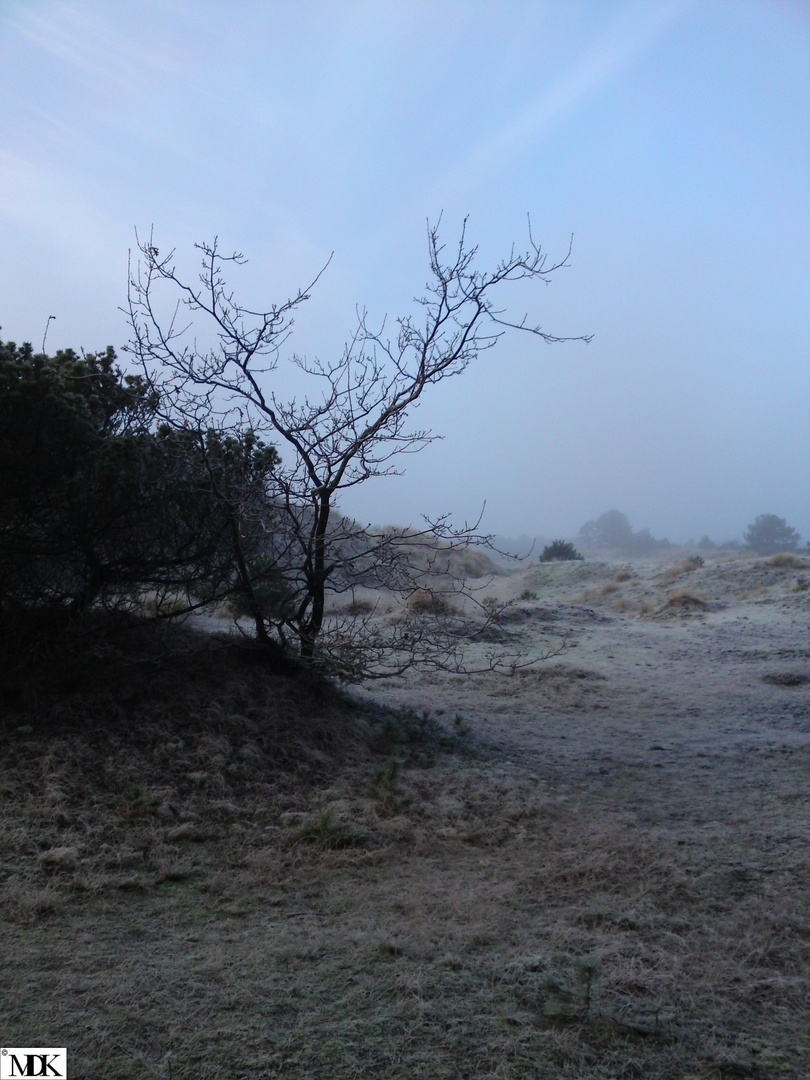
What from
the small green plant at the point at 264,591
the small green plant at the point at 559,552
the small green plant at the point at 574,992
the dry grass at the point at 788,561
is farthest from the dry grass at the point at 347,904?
the small green plant at the point at 559,552

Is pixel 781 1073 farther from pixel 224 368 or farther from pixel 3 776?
pixel 224 368

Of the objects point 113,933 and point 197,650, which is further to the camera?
point 197,650

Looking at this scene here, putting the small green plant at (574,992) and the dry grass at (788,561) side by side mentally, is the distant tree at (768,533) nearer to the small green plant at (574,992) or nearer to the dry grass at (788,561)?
the dry grass at (788,561)

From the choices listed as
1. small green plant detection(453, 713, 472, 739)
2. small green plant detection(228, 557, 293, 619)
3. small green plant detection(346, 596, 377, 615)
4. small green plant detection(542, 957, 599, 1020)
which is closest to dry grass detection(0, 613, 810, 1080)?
small green plant detection(542, 957, 599, 1020)

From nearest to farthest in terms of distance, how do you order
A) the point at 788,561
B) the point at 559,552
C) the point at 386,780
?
the point at 386,780 < the point at 788,561 < the point at 559,552

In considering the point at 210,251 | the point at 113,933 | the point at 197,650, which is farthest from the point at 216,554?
the point at 113,933

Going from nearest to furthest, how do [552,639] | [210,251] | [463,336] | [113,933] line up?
[113,933]
[210,251]
[463,336]
[552,639]

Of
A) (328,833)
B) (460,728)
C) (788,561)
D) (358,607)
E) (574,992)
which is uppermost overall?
(788,561)

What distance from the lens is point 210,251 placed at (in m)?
5.84

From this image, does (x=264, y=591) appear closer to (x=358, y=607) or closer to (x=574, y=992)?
(x=358, y=607)

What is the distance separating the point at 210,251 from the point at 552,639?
306 inches

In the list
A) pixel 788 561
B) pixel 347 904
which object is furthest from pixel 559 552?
pixel 347 904

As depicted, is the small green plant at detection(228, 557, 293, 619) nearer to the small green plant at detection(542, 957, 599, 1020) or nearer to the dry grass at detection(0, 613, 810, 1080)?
the dry grass at detection(0, 613, 810, 1080)

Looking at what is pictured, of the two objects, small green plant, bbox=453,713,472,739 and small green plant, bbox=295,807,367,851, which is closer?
small green plant, bbox=295,807,367,851
